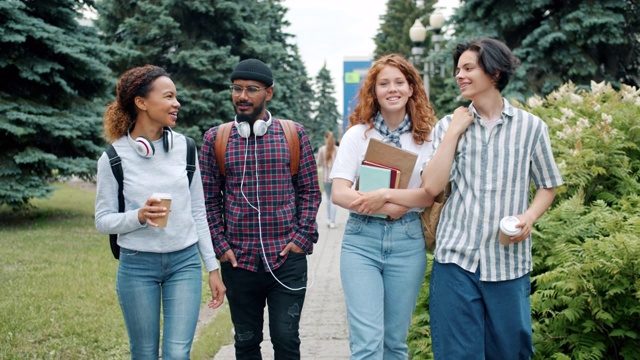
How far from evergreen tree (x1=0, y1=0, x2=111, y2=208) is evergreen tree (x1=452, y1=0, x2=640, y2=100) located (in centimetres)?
871

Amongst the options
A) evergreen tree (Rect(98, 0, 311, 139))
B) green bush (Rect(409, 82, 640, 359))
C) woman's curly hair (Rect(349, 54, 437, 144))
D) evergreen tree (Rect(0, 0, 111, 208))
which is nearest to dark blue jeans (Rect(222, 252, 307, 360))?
woman's curly hair (Rect(349, 54, 437, 144))

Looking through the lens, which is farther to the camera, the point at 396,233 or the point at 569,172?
the point at 569,172

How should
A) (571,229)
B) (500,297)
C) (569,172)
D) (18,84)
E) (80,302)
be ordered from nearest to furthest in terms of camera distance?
(500,297), (571,229), (569,172), (80,302), (18,84)

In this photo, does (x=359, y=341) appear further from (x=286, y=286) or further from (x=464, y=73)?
(x=464, y=73)

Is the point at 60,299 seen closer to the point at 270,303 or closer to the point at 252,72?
the point at 270,303

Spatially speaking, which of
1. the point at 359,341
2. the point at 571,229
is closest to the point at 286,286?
the point at 359,341

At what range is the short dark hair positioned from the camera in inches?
132

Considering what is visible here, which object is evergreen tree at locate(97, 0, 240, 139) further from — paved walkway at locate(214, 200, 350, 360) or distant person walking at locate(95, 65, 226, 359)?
distant person walking at locate(95, 65, 226, 359)

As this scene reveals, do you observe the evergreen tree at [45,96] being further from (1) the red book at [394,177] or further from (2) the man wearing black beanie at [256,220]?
(1) the red book at [394,177]

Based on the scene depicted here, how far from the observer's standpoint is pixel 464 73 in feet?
11.2

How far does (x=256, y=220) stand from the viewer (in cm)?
404

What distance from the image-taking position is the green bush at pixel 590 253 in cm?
381

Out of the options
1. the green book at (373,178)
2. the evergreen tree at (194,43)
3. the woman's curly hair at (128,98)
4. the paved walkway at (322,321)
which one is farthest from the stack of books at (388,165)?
the evergreen tree at (194,43)

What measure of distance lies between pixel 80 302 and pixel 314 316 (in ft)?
8.29
